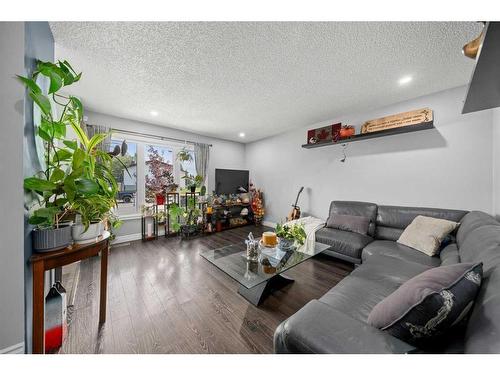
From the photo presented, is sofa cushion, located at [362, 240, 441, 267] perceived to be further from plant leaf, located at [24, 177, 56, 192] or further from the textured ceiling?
plant leaf, located at [24, 177, 56, 192]

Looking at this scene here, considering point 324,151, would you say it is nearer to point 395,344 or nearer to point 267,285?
point 267,285

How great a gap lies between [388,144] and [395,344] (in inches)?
116

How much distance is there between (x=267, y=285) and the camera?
169cm

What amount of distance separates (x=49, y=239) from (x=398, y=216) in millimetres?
3484

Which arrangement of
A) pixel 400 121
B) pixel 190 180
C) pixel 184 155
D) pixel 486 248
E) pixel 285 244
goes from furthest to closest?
pixel 190 180 < pixel 184 155 < pixel 400 121 < pixel 285 244 < pixel 486 248

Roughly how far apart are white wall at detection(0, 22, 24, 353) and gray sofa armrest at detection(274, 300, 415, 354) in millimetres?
1290

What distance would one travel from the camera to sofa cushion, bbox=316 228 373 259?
2.14 metres

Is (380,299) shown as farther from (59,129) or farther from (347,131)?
(347,131)

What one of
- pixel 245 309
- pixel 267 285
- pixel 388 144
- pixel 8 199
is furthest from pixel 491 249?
pixel 8 199

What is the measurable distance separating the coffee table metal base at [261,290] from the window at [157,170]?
8.93ft

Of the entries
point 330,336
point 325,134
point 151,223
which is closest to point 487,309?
point 330,336

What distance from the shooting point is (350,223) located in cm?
255

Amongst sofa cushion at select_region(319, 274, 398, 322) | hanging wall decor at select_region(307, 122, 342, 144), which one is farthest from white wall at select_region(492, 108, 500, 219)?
sofa cushion at select_region(319, 274, 398, 322)

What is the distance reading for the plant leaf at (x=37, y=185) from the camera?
0.86m
